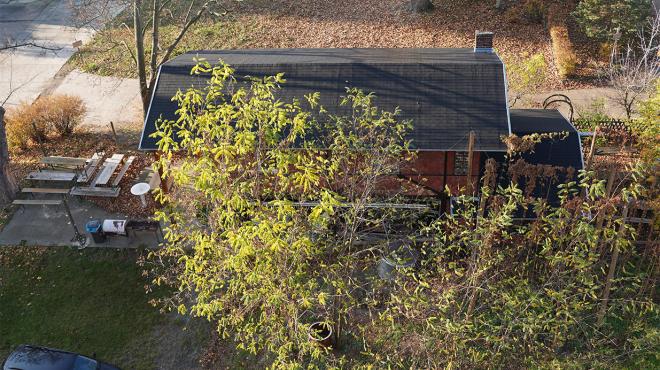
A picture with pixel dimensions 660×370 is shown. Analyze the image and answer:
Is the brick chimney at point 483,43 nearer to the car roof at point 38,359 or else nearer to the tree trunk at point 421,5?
the tree trunk at point 421,5

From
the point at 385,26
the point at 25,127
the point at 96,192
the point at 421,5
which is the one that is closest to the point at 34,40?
the point at 25,127

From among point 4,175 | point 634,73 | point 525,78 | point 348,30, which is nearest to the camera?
point 4,175

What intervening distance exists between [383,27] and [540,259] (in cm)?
1748

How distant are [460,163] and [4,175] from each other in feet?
45.1

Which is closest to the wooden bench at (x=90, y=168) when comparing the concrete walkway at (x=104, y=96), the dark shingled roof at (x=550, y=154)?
the concrete walkway at (x=104, y=96)

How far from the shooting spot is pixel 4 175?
645 inches

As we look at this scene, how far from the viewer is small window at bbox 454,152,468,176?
45.8 ft

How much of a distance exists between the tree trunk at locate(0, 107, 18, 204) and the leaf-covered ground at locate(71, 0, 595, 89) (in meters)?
9.22

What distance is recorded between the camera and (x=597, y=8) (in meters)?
22.9

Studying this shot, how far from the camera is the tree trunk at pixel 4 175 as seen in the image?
15836mm

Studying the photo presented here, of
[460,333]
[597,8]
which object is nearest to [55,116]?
[460,333]

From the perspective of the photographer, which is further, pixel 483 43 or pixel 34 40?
pixel 34 40

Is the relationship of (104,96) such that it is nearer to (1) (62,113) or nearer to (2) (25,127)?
(1) (62,113)

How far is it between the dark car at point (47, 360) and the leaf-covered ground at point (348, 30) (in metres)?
15.9
